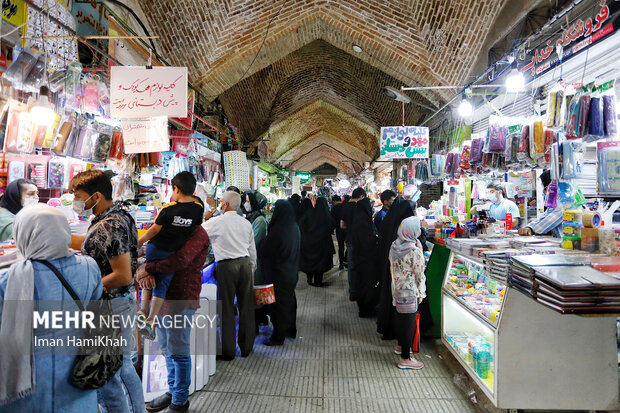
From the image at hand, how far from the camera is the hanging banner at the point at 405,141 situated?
783 cm

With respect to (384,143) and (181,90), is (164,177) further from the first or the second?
(384,143)

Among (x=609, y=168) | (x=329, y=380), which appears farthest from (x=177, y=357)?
(x=609, y=168)

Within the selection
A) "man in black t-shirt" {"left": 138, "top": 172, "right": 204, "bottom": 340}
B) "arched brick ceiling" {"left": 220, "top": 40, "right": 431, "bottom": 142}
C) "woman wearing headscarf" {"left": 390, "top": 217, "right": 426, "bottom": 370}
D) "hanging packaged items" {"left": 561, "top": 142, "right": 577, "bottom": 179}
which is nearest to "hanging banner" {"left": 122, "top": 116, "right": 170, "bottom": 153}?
"man in black t-shirt" {"left": 138, "top": 172, "right": 204, "bottom": 340}

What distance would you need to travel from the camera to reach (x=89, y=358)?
1726mm

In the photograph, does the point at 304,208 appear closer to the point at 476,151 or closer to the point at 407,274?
the point at 476,151

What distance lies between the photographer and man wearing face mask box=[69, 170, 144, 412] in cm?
211

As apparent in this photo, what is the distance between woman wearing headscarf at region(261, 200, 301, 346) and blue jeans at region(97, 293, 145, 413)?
1986mm

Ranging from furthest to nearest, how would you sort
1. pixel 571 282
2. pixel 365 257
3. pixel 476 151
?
pixel 365 257, pixel 476 151, pixel 571 282

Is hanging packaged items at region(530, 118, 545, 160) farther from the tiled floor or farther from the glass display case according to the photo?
the tiled floor

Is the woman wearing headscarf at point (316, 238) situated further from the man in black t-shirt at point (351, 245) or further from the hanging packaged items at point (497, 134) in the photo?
the hanging packaged items at point (497, 134)

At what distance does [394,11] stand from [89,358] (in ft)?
24.2

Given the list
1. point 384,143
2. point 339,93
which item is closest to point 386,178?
point 339,93

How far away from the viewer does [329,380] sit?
3.47 metres

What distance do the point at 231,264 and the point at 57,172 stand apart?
7.06 ft
